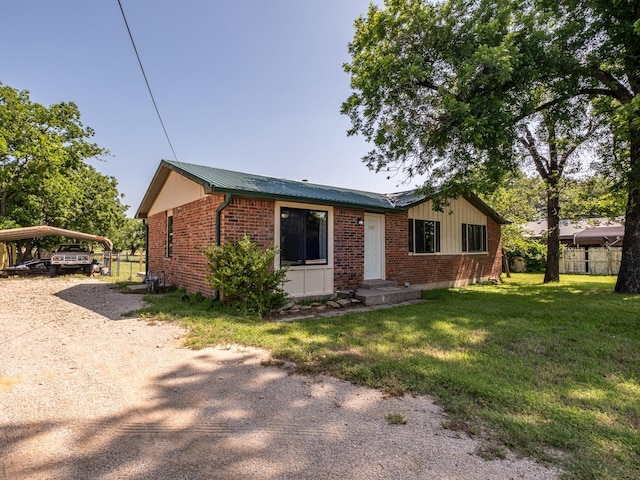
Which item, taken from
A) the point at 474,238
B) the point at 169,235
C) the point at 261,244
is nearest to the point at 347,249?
the point at 261,244

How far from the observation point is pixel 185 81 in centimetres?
923

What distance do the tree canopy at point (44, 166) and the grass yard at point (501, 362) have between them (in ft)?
54.2

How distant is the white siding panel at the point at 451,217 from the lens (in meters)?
12.3

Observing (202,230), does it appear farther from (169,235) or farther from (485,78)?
(485,78)

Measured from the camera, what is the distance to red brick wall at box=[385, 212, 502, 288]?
435 inches

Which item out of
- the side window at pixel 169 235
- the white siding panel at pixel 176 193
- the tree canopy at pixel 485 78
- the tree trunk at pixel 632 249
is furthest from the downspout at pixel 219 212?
the tree trunk at pixel 632 249

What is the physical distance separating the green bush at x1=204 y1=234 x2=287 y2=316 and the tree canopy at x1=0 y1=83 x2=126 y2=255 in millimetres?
13914

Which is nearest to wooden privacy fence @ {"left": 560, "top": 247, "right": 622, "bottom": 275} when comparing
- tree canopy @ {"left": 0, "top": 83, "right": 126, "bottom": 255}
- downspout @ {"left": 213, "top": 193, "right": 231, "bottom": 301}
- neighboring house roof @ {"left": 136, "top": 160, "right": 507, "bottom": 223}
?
neighboring house roof @ {"left": 136, "top": 160, "right": 507, "bottom": 223}

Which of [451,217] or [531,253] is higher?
[451,217]

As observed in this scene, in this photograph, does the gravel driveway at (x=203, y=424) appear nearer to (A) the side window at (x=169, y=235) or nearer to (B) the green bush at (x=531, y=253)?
(A) the side window at (x=169, y=235)

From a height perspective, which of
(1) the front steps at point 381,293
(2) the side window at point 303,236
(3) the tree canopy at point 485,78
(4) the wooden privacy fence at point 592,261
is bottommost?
(1) the front steps at point 381,293

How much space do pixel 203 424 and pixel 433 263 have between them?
36.0 feet

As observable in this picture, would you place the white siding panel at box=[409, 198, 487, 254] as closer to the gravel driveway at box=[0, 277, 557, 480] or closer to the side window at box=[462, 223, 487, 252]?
the side window at box=[462, 223, 487, 252]

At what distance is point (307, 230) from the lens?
8789mm
